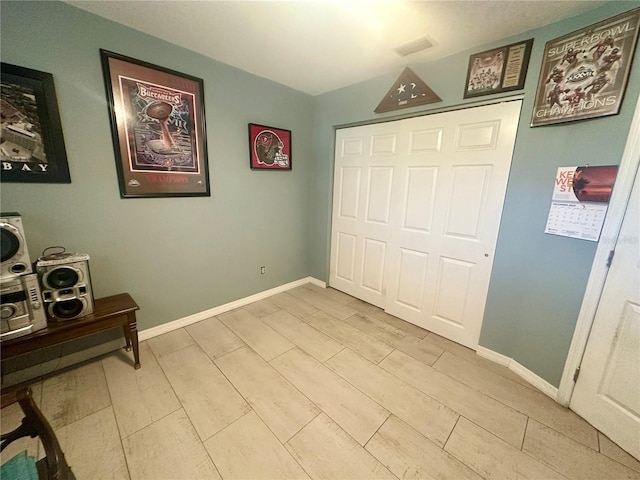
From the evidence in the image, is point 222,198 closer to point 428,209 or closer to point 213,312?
point 213,312

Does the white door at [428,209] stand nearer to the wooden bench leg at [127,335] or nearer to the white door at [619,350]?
the white door at [619,350]

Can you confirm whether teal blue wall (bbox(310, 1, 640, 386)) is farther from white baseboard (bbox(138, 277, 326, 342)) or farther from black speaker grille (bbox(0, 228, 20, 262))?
black speaker grille (bbox(0, 228, 20, 262))

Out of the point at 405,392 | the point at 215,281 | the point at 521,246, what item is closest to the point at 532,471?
the point at 405,392

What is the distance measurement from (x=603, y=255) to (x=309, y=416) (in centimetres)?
204

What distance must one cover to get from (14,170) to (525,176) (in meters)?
3.45

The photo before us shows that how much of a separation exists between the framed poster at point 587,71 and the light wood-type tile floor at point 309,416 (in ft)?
6.33

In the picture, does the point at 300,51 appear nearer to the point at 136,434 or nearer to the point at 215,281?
the point at 215,281

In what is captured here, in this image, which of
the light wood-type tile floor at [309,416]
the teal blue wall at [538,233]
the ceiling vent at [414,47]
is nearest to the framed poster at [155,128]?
the light wood-type tile floor at [309,416]

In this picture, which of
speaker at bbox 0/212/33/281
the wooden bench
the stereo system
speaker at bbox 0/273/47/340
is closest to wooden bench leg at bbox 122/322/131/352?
the wooden bench

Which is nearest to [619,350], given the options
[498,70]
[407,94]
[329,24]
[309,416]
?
[309,416]

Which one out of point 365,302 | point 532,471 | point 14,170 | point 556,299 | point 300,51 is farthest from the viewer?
point 365,302

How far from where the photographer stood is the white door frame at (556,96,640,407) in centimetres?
134

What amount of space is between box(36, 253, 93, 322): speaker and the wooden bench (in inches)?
2.5

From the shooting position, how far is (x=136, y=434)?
1.39 meters
